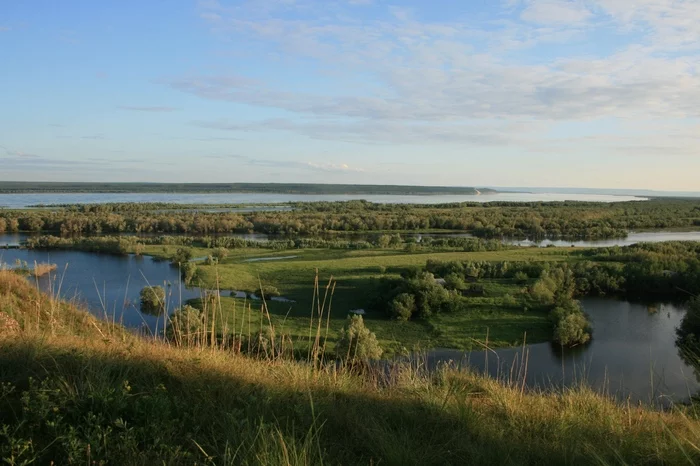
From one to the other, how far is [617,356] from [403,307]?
8.45 meters

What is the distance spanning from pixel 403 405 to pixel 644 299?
1082 inches

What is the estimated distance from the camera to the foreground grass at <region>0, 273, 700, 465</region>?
2801 millimetres

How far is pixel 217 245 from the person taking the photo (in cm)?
4300

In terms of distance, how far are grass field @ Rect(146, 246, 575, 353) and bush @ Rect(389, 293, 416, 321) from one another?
465 millimetres

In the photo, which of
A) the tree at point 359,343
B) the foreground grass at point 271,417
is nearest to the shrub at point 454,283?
the tree at point 359,343

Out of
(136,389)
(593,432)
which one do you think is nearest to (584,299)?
(593,432)

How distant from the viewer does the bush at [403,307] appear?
2133cm

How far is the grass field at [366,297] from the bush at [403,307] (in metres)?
0.47

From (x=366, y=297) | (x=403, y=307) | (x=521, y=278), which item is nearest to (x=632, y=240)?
(x=521, y=278)

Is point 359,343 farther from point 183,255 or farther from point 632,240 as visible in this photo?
point 632,240

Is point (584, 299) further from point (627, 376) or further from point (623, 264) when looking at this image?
point (627, 376)

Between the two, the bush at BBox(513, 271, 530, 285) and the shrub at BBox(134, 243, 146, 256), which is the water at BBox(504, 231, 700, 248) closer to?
the bush at BBox(513, 271, 530, 285)

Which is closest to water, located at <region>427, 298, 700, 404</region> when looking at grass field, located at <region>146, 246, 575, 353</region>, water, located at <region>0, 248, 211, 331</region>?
grass field, located at <region>146, 246, 575, 353</region>

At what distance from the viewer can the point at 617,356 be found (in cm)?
1830
